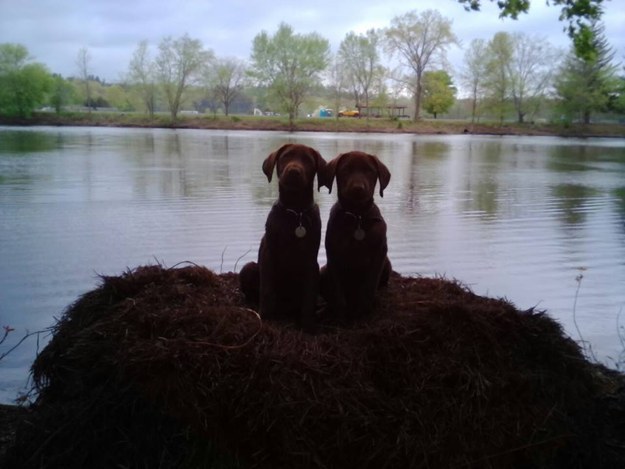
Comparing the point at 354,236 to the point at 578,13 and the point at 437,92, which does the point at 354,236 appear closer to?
the point at 578,13

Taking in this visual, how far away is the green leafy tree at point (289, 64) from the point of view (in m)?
59.1

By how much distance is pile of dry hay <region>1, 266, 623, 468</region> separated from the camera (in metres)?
2.48

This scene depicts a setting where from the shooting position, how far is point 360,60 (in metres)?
56.0

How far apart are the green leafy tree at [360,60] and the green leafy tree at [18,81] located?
27519mm

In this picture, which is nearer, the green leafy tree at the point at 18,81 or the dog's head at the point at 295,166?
the dog's head at the point at 295,166

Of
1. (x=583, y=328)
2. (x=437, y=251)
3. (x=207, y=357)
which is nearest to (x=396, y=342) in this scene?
(x=207, y=357)

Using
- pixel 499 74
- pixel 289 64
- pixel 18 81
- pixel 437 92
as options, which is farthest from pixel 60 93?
pixel 499 74

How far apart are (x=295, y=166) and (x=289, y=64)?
5970 centimetres

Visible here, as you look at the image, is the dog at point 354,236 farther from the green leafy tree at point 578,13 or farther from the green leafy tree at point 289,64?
the green leafy tree at point 289,64

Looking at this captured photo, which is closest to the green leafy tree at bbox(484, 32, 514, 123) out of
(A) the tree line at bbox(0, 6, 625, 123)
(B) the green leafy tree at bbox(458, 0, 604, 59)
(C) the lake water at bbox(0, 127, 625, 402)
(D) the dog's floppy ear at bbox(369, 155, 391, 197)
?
(A) the tree line at bbox(0, 6, 625, 123)

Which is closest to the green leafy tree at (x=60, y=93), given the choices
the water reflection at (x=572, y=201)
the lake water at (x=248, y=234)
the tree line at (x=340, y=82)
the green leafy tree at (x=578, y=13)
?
the tree line at (x=340, y=82)

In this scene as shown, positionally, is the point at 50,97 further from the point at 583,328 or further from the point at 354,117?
the point at 583,328

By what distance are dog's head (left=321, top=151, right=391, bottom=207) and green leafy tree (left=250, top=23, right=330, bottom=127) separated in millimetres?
55397

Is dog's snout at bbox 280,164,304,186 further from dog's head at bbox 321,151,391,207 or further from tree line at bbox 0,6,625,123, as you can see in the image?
tree line at bbox 0,6,625,123
